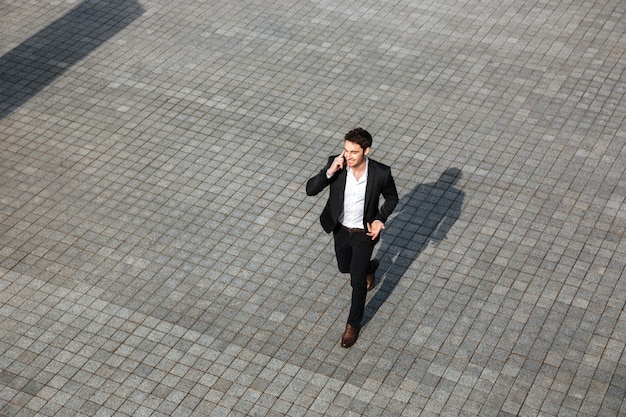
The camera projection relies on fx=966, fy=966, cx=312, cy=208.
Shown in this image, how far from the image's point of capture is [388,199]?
8.21 m

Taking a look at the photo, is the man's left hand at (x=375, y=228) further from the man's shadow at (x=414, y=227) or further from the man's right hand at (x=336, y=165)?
the man's shadow at (x=414, y=227)

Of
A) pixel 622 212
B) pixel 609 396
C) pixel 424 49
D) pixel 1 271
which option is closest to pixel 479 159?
pixel 622 212

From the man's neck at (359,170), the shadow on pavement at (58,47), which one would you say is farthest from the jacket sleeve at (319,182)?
the shadow on pavement at (58,47)

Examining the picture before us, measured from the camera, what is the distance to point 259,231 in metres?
10.1

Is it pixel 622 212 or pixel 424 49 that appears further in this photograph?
pixel 424 49

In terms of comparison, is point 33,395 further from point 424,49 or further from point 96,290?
point 424,49

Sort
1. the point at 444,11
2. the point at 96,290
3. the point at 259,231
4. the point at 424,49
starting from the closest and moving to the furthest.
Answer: the point at 96,290
the point at 259,231
the point at 424,49
the point at 444,11

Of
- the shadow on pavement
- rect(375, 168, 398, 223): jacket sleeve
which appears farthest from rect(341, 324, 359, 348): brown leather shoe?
the shadow on pavement

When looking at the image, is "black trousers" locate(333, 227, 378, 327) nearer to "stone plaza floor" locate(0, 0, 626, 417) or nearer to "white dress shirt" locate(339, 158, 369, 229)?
"white dress shirt" locate(339, 158, 369, 229)

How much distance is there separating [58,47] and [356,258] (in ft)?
23.1

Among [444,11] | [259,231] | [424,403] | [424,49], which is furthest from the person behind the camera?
[444,11]

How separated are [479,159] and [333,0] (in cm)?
460

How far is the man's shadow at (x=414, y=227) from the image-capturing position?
372 inches

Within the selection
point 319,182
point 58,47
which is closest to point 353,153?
point 319,182
